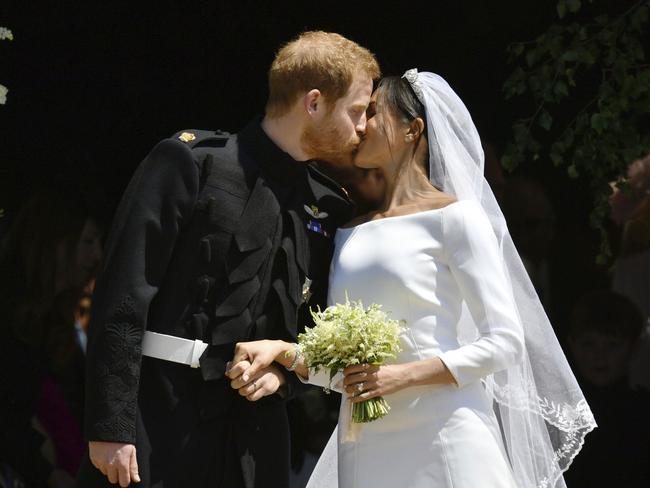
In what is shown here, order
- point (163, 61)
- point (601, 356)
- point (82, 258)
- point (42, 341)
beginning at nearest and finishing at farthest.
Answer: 1. point (42, 341)
2. point (601, 356)
3. point (82, 258)
4. point (163, 61)

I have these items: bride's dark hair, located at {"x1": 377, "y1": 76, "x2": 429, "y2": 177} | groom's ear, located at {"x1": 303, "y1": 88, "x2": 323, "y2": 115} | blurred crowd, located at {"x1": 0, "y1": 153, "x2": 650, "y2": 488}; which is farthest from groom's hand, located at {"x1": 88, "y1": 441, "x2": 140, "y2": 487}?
blurred crowd, located at {"x1": 0, "y1": 153, "x2": 650, "y2": 488}

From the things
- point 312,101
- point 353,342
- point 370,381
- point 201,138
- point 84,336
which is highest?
point 312,101

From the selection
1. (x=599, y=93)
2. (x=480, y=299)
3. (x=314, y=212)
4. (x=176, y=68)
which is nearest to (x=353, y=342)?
(x=480, y=299)

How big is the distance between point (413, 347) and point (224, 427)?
64 cm

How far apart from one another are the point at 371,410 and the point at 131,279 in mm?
817

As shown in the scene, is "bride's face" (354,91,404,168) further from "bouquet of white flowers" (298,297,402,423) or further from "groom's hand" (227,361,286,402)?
"groom's hand" (227,361,286,402)

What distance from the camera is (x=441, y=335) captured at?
4.00 m

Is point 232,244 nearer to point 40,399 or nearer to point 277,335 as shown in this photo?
point 277,335

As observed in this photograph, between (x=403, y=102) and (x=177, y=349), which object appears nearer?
(x=177, y=349)

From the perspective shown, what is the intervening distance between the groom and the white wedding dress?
259 millimetres

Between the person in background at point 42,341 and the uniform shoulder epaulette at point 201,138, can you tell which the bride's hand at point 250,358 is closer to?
the uniform shoulder epaulette at point 201,138

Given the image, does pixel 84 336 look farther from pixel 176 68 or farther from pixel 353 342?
pixel 353 342

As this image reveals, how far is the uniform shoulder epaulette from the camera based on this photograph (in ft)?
13.2

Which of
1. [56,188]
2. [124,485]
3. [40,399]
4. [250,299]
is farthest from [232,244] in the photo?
[56,188]
